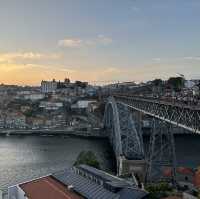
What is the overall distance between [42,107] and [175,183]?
6373cm

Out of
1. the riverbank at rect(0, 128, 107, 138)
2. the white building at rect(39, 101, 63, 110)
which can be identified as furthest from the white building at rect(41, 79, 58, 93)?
the riverbank at rect(0, 128, 107, 138)

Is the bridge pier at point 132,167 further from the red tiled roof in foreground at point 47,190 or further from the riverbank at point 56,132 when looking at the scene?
the riverbank at point 56,132

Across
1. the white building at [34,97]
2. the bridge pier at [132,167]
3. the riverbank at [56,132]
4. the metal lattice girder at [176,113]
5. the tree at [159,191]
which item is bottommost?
the riverbank at [56,132]

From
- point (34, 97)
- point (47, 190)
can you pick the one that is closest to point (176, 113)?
point (47, 190)

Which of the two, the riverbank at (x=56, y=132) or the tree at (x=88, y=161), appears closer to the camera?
the tree at (x=88, y=161)

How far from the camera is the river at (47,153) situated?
30750mm

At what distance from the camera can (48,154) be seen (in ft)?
129

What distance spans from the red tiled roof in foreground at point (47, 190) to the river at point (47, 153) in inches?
276

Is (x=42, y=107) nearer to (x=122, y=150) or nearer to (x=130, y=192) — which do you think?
(x=122, y=150)

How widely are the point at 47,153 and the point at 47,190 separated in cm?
2264

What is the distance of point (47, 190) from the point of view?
57.6 feet

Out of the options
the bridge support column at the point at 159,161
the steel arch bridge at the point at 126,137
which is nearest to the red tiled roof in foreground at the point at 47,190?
the bridge support column at the point at 159,161

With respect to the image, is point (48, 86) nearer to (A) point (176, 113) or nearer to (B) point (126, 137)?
(B) point (126, 137)

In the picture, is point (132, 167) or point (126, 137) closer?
point (132, 167)
